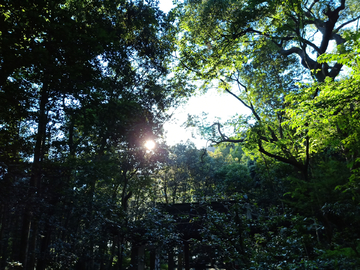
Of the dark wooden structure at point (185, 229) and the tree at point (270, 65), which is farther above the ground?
the tree at point (270, 65)

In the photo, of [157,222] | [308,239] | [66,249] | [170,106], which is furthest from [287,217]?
[170,106]

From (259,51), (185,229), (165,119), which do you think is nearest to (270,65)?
(259,51)

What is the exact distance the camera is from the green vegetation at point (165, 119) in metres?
4.38

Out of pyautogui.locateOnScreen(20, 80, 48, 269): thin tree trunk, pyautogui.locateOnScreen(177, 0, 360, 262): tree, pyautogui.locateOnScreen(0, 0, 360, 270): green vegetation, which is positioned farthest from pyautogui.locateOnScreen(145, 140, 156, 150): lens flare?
pyautogui.locateOnScreen(20, 80, 48, 269): thin tree trunk

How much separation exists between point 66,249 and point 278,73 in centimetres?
1123

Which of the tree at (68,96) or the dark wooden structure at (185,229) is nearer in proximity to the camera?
the tree at (68,96)

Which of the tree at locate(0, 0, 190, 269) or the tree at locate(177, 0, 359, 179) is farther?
the tree at locate(177, 0, 359, 179)

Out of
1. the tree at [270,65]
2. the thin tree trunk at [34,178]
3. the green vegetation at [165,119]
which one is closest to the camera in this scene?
the green vegetation at [165,119]

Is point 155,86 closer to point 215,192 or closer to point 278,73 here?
point 278,73

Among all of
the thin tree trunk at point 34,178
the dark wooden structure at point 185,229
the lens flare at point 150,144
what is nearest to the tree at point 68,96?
the thin tree trunk at point 34,178

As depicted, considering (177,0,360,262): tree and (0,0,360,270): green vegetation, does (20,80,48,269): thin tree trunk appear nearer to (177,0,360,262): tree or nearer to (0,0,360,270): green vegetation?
(0,0,360,270): green vegetation

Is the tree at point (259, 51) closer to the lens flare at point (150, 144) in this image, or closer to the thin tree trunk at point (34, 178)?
the lens flare at point (150, 144)

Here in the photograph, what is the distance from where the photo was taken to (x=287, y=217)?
4.68 m

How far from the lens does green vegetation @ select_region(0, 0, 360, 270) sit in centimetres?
438
